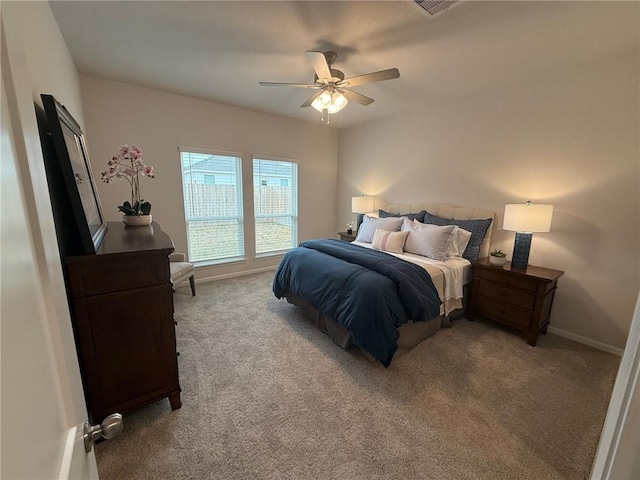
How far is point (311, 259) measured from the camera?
2734 millimetres

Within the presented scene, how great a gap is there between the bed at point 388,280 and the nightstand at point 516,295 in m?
0.17

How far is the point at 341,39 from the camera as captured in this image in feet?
6.90

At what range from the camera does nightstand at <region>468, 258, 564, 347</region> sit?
2.44 meters

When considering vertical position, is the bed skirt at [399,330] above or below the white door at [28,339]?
below

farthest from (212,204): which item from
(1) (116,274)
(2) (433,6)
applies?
(2) (433,6)

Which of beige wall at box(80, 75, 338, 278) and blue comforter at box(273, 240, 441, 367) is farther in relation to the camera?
beige wall at box(80, 75, 338, 278)

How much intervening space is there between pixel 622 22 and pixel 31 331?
131 inches

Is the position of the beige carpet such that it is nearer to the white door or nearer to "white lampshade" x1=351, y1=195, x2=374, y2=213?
the white door

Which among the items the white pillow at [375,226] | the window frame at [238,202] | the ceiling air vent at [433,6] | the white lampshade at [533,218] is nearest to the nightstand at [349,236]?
the white pillow at [375,226]

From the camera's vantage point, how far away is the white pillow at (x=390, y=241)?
3.18 metres

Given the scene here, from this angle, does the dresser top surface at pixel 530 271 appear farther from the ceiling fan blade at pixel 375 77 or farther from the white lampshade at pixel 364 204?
the ceiling fan blade at pixel 375 77

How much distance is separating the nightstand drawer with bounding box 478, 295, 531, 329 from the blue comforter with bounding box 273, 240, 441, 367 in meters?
0.76

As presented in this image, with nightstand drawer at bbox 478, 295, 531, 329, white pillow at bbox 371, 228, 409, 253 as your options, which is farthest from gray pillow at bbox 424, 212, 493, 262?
white pillow at bbox 371, 228, 409, 253

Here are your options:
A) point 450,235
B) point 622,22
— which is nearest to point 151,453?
point 450,235
